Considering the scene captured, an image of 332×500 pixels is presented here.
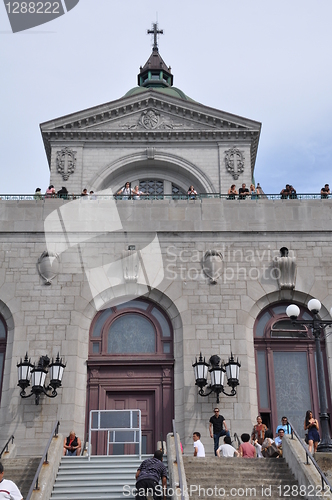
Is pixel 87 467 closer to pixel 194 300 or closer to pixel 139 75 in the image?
pixel 194 300

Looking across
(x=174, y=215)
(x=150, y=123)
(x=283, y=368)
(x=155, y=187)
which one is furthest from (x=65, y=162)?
(x=283, y=368)

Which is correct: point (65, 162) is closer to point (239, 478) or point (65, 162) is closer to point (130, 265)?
point (130, 265)

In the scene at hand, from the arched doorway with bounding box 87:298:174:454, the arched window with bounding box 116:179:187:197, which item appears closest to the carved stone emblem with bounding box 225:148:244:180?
the arched window with bounding box 116:179:187:197

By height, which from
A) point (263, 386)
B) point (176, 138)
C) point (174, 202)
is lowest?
point (263, 386)

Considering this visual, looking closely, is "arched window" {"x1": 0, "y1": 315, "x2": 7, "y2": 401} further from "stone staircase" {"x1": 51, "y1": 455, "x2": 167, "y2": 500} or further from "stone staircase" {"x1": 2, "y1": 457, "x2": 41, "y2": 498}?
"stone staircase" {"x1": 51, "y1": 455, "x2": 167, "y2": 500}

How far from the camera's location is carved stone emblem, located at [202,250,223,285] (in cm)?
2400

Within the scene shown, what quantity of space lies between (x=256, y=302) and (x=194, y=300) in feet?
6.74

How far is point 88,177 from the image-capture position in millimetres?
41688

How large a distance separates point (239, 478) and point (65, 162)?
28.4 m

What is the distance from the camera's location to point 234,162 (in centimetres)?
4238

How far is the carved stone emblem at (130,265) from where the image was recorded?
24.1 metres

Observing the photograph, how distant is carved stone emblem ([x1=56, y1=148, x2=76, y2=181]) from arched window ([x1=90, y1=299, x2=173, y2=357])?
18.9 m

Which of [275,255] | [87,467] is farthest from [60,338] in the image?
[275,255]

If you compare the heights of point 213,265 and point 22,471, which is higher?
point 213,265
